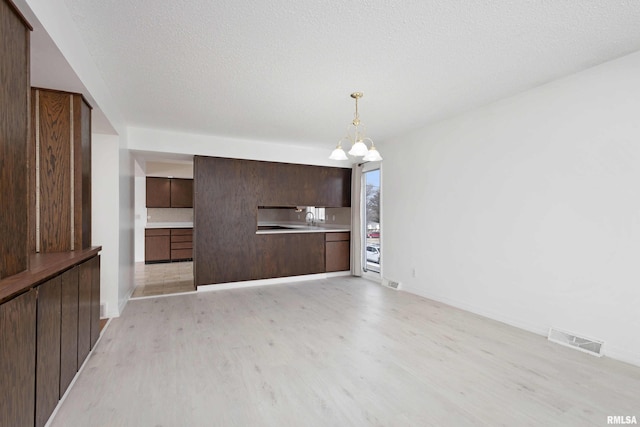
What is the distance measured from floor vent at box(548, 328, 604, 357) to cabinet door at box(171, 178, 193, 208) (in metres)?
7.71

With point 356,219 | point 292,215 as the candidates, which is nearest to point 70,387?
point 356,219

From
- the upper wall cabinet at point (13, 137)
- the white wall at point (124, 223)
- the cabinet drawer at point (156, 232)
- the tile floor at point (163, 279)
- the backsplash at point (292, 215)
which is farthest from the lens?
the cabinet drawer at point (156, 232)

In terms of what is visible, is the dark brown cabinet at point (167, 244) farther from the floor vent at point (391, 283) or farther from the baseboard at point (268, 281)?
the floor vent at point (391, 283)

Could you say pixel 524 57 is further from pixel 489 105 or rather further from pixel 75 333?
pixel 75 333

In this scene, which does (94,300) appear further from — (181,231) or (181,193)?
(181,193)

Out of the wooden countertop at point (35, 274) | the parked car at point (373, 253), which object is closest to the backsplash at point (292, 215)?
the parked car at point (373, 253)

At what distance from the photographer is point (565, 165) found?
3018 mm

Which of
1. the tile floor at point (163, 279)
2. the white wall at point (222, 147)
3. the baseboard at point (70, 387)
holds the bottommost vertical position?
the tile floor at point (163, 279)

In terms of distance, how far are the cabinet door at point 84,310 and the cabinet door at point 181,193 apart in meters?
5.80

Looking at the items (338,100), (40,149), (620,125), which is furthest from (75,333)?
(620,125)

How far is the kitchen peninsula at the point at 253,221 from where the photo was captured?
508 centimetres

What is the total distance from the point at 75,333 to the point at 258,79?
2.58 metres

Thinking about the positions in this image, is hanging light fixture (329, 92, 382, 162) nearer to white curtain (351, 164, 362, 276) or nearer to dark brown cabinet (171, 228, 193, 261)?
white curtain (351, 164, 362, 276)

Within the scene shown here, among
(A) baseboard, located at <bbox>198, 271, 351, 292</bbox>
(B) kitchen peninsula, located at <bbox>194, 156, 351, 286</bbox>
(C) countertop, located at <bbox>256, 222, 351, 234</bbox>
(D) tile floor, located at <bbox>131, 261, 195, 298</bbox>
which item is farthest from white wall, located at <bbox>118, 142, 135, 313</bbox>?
(C) countertop, located at <bbox>256, 222, 351, 234</bbox>
